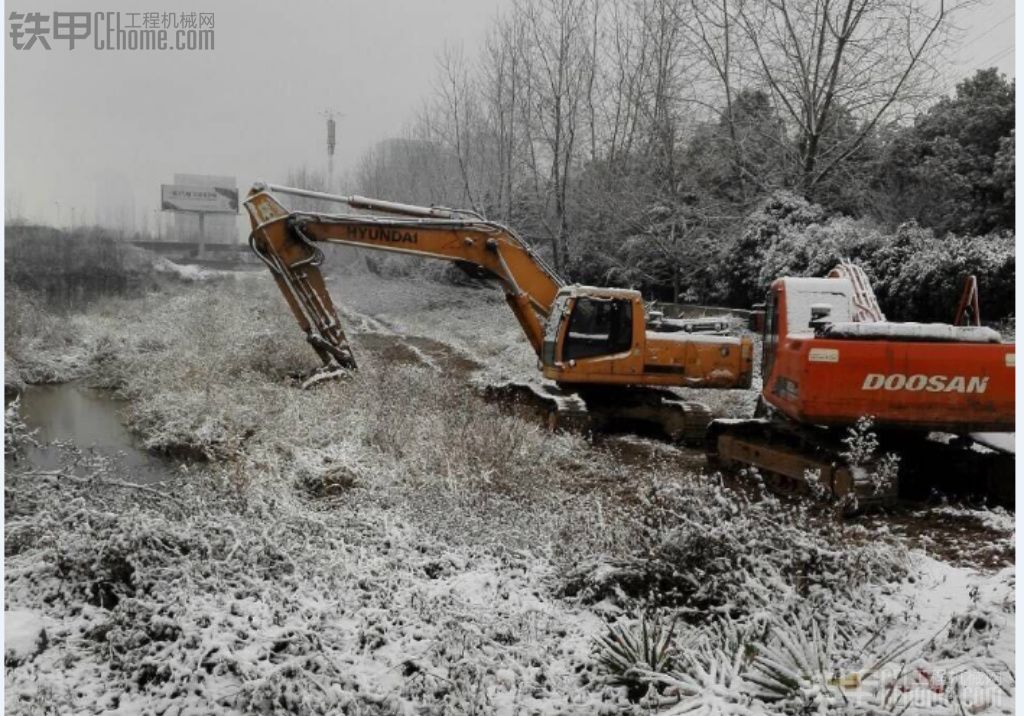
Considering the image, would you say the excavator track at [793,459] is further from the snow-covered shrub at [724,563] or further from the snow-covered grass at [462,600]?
the snow-covered shrub at [724,563]

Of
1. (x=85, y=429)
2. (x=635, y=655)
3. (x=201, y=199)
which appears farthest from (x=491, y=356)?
(x=635, y=655)

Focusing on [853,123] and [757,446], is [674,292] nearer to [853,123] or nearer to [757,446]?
[853,123]

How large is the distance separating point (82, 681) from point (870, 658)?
3.86m

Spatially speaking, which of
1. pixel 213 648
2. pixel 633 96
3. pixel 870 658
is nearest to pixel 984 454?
pixel 870 658

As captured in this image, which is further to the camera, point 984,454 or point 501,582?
point 984,454

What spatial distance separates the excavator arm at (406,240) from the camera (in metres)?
11.4

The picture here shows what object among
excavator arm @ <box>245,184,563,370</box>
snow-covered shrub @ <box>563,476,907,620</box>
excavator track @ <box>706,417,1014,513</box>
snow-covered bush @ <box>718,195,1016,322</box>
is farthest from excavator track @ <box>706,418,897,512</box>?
excavator arm @ <box>245,184,563,370</box>

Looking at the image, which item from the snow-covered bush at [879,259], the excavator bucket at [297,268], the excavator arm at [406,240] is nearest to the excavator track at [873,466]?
the snow-covered bush at [879,259]

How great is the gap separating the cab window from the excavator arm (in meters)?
0.88

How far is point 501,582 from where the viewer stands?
4875 millimetres

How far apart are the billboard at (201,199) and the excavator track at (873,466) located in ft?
24.3

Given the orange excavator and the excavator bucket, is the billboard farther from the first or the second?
the orange excavator

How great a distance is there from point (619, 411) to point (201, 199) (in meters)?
6.69

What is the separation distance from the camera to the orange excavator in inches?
243
